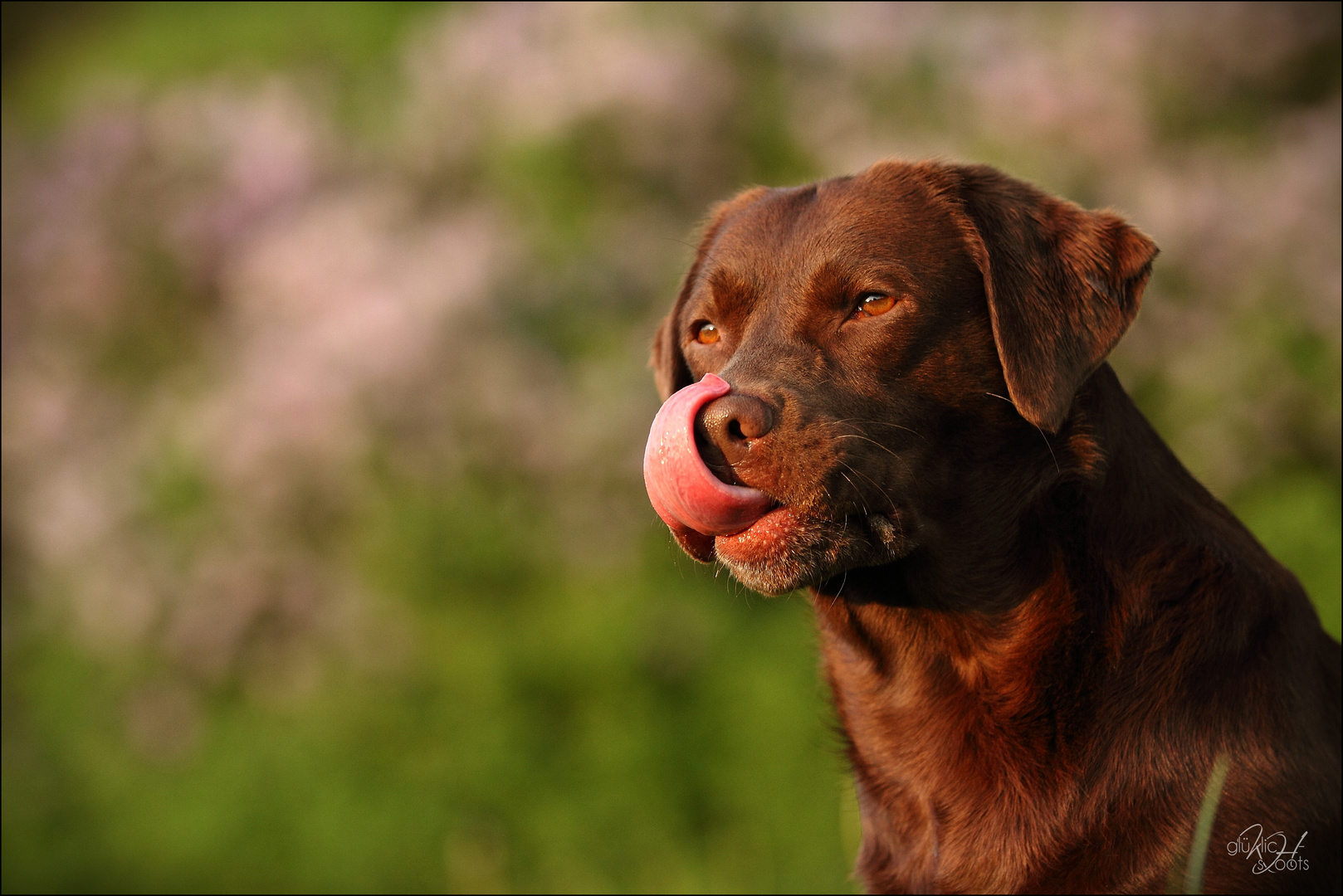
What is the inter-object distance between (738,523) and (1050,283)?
3.08ft

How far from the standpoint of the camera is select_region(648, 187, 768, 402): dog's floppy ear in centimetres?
342

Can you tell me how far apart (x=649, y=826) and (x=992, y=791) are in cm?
318

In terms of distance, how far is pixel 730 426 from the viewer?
242 cm

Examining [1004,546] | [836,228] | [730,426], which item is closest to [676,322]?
[836,228]

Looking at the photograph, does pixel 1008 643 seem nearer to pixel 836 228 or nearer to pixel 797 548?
pixel 797 548

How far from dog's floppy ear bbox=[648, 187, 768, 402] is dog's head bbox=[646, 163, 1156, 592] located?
1.40 feet

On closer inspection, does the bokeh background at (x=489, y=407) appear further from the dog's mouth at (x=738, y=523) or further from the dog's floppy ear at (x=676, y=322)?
the dog's mouth at (x=738, y=523)

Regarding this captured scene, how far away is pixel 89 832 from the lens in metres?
7.02

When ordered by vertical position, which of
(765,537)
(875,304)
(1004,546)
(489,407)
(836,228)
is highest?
(836,228)

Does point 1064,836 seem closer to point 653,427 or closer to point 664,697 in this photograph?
point 653,427

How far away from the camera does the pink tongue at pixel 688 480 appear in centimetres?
238

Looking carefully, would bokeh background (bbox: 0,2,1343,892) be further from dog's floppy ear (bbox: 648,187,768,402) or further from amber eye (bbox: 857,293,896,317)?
amber eye (bbox: 857,293,896,317)

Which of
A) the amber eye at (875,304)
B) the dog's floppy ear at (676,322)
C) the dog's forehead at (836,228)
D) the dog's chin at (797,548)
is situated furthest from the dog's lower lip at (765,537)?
the dog's floppy ear at (676,322)

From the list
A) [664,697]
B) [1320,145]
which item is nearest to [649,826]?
[664,697]
